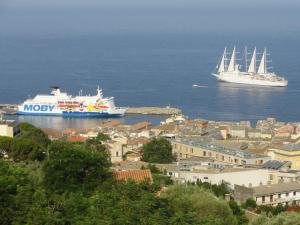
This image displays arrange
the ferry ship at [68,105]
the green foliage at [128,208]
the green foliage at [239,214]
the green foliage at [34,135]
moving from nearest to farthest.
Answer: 1. the green foliage at [128,208]
2. the green foliage at [239,214]
3. the green foliage at [34,135]
4. the ferry ship at [68,105]

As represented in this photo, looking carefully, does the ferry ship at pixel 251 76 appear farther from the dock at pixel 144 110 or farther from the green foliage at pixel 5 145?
the green foliage at pixel 5 145

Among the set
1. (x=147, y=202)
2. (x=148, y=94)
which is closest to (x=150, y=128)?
(x=148, y=94)

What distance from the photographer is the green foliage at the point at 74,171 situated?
9.16 m

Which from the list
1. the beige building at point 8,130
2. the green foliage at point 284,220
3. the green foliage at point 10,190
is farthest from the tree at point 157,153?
the green foliage at point 284,220

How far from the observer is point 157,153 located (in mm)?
16750

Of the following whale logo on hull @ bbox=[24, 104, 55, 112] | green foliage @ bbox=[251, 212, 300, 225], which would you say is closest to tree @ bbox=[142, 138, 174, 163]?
green foliage @ bbox=[251, 212, 300, 225]

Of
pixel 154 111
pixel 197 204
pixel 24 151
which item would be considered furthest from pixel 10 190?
pixel 154 111

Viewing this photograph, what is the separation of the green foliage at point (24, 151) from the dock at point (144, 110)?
1970 cm

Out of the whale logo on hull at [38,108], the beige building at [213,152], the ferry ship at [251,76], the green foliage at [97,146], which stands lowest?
the beige building at [213,152]

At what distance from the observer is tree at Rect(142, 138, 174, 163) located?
653 inches

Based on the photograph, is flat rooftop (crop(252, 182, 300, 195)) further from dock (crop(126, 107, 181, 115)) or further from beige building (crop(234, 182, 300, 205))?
dock (crop(126, 107, 181, 115))

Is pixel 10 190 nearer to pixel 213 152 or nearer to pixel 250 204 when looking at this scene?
pixel 250 204

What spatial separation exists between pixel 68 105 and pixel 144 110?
15.2 ft

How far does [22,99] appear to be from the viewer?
121 ft
